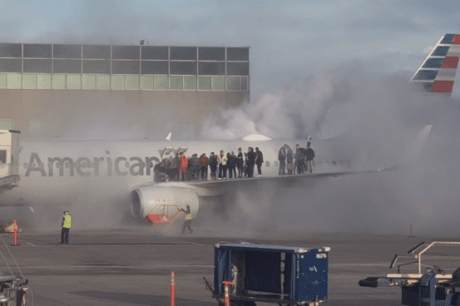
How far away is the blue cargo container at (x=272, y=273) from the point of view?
1580 centimetres

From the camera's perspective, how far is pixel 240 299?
16.5 metres

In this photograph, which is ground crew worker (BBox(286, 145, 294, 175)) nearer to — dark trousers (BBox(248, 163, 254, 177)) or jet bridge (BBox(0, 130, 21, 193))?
dark trousers (BBox(248, 163, 254, 177))

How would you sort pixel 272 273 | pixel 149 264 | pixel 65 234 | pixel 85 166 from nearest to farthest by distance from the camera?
pixel 272 273
pixel 149 264
pixel 65 234
pixel 85 166

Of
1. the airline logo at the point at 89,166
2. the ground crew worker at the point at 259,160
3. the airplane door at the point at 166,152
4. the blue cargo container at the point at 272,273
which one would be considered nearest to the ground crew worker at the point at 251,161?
the ground crew worker at the point at 259,160

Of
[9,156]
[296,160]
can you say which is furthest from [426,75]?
[9,156]

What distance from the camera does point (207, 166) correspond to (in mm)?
41250

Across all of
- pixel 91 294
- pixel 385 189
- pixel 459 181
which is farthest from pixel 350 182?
pixel 91 294

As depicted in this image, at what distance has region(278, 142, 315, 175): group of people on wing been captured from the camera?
138 feet

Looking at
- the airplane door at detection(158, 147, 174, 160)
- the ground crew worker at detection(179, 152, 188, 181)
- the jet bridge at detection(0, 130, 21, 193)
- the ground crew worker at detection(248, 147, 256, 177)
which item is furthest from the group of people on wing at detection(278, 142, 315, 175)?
the jet bridge at detection(0, 130, 21, 193)

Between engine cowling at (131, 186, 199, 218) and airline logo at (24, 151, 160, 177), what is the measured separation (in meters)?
2.59

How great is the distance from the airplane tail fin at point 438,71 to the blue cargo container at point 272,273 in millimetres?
40229

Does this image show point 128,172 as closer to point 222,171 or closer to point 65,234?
point 222,171

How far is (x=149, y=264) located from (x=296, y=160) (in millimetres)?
17822

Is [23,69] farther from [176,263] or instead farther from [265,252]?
[265,252]
